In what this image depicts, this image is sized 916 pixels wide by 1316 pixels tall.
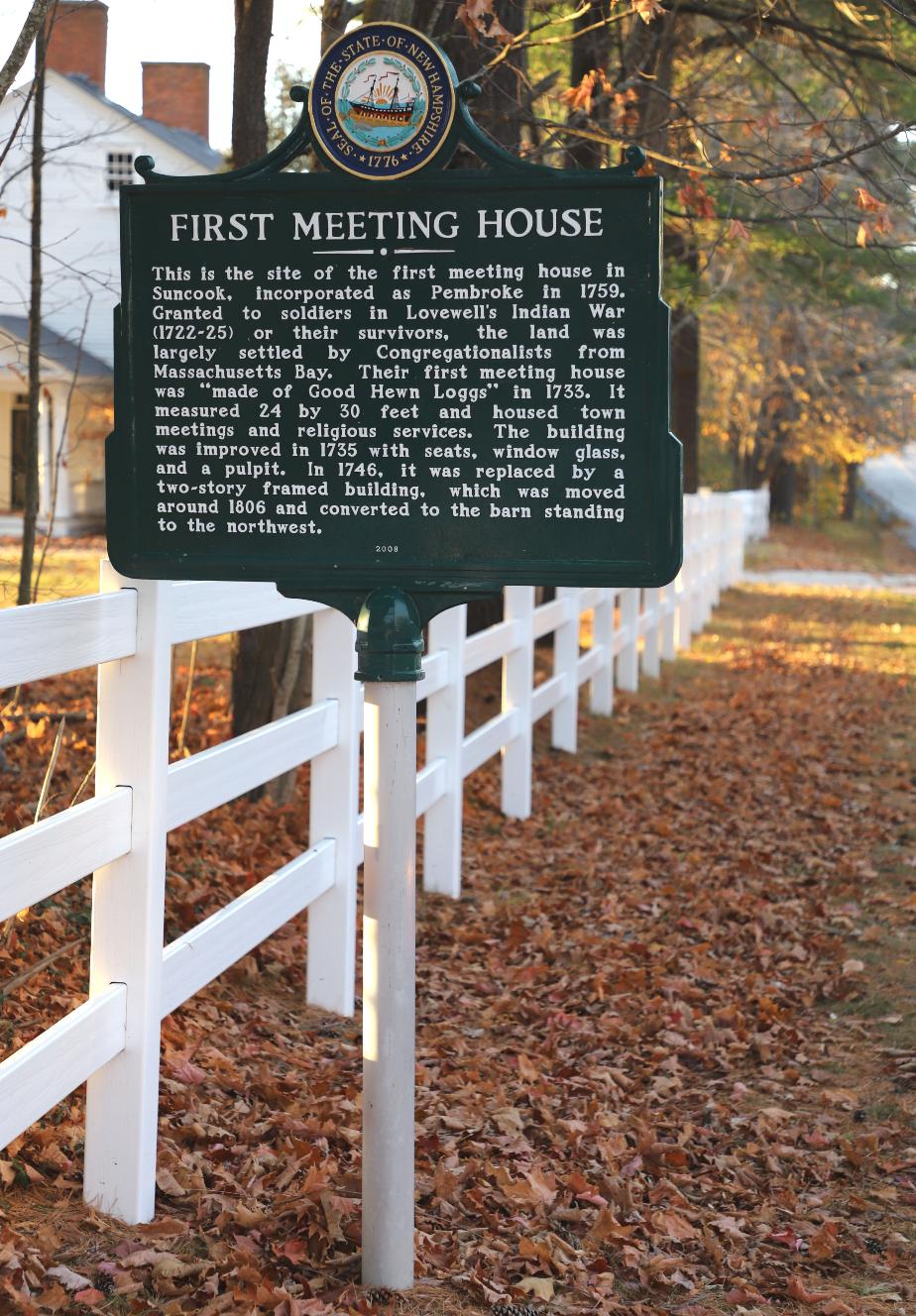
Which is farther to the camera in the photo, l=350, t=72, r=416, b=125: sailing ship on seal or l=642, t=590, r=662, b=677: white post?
l=642, t=590, r=662, b=677: white post

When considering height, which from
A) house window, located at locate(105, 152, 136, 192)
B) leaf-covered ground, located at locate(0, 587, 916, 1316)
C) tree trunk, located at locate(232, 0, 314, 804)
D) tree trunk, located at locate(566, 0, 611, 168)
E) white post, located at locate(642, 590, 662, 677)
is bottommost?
leaf-covered ground, located at locate(0, 587, 916, 1316)

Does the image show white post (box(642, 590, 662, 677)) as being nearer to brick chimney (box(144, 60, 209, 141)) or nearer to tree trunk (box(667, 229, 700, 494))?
tree trunk (box(667, 229, 700, 494))

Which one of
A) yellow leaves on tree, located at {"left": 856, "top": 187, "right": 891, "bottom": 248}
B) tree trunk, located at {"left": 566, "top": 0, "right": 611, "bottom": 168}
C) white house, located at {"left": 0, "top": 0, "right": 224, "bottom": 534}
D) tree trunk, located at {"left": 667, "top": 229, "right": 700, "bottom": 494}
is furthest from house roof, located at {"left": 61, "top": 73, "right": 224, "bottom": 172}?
yellow leaves on tree, located at {"left": 856, "top": 187, "right": 891, "bottom": 248}

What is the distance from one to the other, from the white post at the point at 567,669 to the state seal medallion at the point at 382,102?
25.0ft

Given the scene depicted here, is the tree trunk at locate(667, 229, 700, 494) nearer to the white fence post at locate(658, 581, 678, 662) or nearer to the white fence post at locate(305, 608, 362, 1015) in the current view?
the white fence post at locate(658, 581, 678, 662)

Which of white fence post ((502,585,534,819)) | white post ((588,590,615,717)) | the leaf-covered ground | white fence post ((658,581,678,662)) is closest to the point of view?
the leaf-covered ground

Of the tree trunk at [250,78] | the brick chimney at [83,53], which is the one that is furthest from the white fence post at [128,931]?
the brick chimney at [83,53]

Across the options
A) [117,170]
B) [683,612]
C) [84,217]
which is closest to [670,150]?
[683,612]

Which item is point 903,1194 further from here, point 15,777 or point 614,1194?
point 15,777

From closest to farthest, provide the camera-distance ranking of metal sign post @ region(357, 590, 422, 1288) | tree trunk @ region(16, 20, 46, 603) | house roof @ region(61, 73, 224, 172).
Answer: metal sign post @ region(357, 590, 422, 1288) < tree trunk @ region(16, 20, 46, 603) < house roof @ region(61, 73, 224, 172)

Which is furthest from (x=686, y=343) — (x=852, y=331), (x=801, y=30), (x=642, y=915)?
(x=642, y=915)

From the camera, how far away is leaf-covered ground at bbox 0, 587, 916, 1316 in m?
4.10

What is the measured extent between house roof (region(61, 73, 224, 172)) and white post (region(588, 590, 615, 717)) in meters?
12.2

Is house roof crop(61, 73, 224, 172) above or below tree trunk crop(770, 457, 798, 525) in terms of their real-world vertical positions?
above
